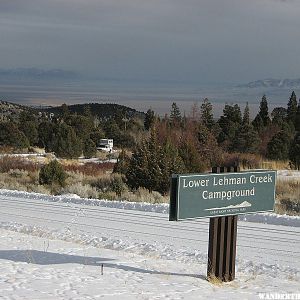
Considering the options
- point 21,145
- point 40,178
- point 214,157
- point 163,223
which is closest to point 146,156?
point 40,178

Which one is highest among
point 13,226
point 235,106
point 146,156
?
point 235,106

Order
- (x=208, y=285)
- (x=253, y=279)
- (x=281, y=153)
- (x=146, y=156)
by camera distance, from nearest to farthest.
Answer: (x=208, y=285) → (x=253, y=279) → (x=146, y=156) → (x=281, y=153)

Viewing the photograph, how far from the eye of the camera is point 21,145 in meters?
58.8

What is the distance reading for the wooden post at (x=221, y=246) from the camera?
9.30 metres

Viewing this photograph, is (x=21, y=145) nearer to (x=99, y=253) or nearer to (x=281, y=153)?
(x=281, y=153)

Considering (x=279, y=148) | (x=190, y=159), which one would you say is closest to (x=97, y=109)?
(x=279, y=148)

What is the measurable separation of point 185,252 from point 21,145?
4845 centimetres

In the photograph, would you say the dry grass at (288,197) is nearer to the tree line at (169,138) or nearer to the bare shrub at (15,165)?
the tree line at (169,138)

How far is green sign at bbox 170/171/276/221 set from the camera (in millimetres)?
8766

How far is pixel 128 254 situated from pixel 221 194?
3.14 m

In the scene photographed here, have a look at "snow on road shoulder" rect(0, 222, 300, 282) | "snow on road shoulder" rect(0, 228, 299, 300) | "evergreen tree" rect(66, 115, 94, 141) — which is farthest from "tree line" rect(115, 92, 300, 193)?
"snow on road shoulder" rect(0, 228, 299, 300)

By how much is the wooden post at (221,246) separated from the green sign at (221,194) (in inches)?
7.7

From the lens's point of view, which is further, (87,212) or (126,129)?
(126,129)

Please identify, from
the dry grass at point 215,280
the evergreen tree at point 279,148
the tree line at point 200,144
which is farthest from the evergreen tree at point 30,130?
the dry grass at point 215,280
